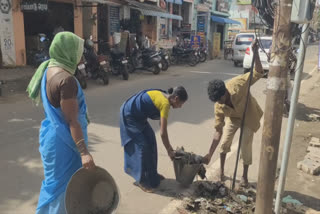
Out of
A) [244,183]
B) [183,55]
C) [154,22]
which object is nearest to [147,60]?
[183,55]

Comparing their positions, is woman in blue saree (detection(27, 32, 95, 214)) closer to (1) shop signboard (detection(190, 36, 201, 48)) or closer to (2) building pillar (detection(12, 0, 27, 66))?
(2) building pillar (detection(12, 0, 27, 66))

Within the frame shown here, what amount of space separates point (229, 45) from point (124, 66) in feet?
43.4

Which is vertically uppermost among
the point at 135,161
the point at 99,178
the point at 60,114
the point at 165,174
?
the point at 60,114

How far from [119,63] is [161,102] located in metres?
8.07

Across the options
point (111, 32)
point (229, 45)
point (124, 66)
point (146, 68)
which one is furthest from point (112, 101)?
point (229, 45)

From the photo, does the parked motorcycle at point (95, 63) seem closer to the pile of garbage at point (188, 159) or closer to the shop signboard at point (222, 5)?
the pile of garbage at point (188, 159)

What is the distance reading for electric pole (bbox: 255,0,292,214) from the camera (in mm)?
2465

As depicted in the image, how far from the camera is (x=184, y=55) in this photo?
16438mm

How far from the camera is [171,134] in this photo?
18.6 feet

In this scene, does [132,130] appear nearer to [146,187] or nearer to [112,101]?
[146,187]

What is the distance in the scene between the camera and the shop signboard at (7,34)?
10.1 meters

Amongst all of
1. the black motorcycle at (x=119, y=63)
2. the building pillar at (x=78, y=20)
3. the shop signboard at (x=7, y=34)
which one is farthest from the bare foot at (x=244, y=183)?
the building pillar at (x=78, y=20)

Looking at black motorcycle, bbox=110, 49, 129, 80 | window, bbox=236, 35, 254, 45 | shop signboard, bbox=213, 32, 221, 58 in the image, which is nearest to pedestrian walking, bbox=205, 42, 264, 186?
black motorcycle, bbox=110, 49, 129, 80

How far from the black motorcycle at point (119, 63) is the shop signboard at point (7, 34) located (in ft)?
10.8
